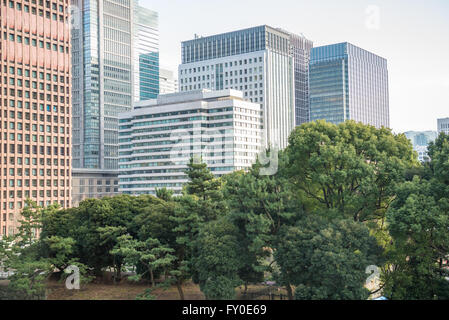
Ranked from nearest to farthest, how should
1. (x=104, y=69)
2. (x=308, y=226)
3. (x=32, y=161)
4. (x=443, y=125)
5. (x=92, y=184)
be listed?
1. (x=308, y=226)
2. (x=443, y=125)
3. (x=32, y=161)
4. (x=92, y=184)
5. (x=104, y=69)

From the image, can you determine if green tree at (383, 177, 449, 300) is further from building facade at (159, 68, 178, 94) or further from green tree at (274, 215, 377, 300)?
building facade at (159, 68, 178, 94)

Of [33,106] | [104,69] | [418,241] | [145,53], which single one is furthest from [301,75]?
[418,241]

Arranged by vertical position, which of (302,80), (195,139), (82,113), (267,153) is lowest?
(267,153)

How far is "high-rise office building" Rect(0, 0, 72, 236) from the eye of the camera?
77438 mm

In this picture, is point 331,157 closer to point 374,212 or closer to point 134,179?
point 374,212

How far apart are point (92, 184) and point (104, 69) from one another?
36.1 m

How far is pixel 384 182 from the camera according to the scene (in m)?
25.3

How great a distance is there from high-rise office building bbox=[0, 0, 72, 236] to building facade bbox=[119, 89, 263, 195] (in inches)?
1063

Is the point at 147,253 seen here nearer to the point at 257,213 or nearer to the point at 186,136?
the point at 257,213

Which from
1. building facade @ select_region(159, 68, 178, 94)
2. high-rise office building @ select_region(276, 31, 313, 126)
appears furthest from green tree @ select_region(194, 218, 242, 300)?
building facade @ select_region(159, 68, 178, 94)

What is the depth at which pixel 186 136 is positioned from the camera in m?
106

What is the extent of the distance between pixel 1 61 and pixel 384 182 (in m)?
71.1

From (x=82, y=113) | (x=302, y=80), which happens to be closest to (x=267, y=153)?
(x=82, y=113)

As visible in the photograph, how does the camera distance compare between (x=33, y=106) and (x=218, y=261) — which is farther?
(x=33, y=106)
